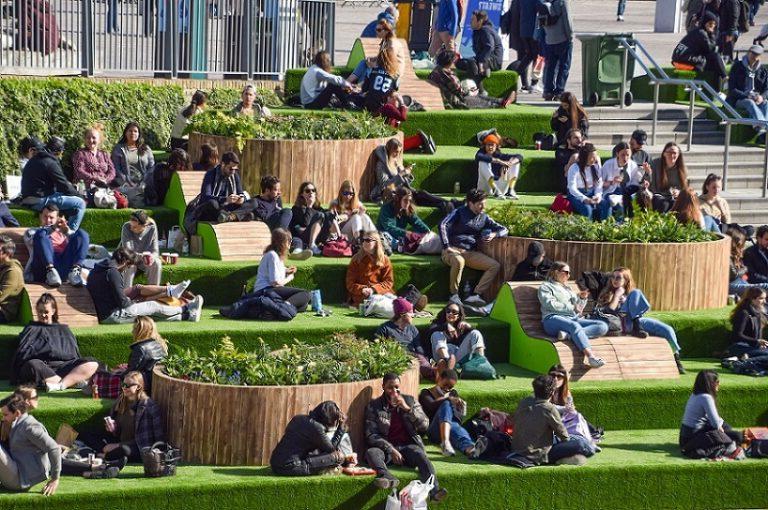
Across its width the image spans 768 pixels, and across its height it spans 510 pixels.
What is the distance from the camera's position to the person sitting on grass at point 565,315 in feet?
61.5

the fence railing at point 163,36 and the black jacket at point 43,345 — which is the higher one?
the fence railing at point 163,36

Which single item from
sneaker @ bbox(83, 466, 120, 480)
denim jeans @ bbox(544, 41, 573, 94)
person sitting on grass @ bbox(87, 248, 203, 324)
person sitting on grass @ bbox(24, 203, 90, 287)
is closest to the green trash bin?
denim jeans @ bbox(544, 41, 573, 94)

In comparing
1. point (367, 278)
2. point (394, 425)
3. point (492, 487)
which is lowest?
point (492, 487)

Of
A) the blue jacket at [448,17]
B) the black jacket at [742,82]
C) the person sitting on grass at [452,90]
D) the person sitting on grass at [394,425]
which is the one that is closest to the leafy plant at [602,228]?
the person sitting on grass at [394,425]

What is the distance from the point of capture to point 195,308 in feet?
61.7

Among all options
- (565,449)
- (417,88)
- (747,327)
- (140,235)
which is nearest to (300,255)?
(140,235)

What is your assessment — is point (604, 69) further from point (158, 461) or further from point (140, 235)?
point (158, 461)

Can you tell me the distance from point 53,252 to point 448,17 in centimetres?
1081

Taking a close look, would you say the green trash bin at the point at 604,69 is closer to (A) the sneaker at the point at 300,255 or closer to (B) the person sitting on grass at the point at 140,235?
(A) the sneaker at the point at 300,255

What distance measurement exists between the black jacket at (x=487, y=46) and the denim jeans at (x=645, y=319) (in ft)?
27.2

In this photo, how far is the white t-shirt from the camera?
19.2 meters

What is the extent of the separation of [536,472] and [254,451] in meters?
2.60

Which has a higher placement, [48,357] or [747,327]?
[747,327]

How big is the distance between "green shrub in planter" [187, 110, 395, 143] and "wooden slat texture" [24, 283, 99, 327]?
4097mm
